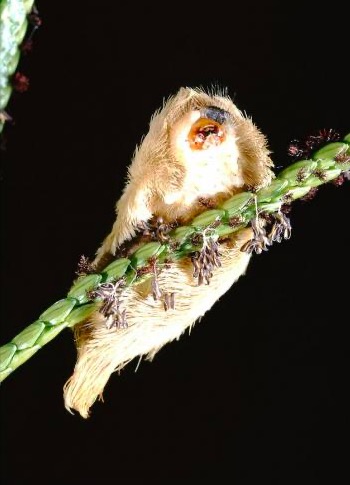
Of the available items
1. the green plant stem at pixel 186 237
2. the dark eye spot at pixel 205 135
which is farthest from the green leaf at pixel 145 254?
the dark eye spot at pixel 205 135

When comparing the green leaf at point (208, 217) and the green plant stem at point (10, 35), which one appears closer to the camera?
the green plant stem at point (10, 35)

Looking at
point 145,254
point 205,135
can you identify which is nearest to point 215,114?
point 205,135

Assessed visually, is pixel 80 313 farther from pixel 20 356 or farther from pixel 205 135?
pixel 205 135

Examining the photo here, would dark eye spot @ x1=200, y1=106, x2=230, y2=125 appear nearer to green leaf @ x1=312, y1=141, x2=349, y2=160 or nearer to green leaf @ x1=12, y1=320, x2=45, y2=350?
green leaf @ x1=312, y1=141, x2=349, y2=160

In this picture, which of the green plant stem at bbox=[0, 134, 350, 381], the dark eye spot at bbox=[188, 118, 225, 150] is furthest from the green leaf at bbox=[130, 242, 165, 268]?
the dark eye spot at bbox=[188, 118, 225, 150]

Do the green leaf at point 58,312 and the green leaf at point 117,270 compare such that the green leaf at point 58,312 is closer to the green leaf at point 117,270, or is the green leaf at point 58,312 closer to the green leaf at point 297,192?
the green leaf at point 117,270

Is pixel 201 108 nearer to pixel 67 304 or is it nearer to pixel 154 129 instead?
pixel 154 129
